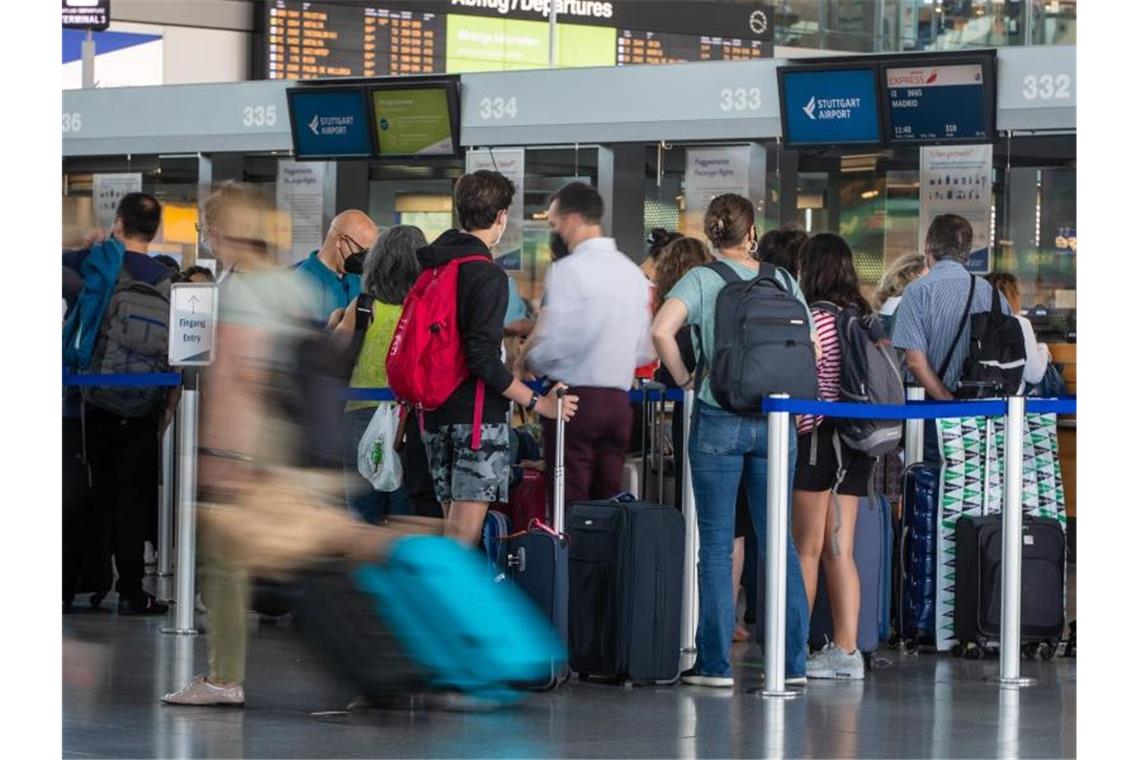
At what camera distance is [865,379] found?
651 centimetres

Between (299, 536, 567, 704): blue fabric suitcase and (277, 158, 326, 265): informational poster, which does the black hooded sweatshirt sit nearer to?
(299, 536, 567, 704): blue fabric suitcase

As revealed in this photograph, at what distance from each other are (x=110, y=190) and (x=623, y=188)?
3921 mm

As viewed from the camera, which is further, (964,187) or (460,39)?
(460,39)

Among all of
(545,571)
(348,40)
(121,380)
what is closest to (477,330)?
(545,571)

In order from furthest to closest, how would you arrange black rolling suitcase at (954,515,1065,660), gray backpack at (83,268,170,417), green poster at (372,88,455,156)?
green poster at (372,88,455,156), gray backpack at (83,268,170,417), black rolling suitcase at (954,515,1065,660)

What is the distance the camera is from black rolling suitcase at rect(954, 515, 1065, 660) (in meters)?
6.99

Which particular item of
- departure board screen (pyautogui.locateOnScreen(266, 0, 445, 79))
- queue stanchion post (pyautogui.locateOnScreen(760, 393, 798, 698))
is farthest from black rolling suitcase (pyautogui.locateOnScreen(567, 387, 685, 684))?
departure board screen (pyautogui.locateOnScreen(266, 0, 445, 79))

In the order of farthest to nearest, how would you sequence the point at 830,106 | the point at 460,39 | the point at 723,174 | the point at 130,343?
the point at 460,39 < the point at 723,174 < the point at 830,106 < the point at 130,343

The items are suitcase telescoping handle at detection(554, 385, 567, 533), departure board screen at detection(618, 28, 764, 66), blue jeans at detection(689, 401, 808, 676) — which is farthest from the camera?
departure board screen at detection(618, 28, 764, 66)

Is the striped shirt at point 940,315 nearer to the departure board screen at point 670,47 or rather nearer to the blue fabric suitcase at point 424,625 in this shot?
the blue fabric suitcase at point 424,625

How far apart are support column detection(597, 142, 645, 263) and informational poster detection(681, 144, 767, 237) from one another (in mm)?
311

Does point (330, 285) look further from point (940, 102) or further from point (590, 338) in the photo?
point (940, 102)
